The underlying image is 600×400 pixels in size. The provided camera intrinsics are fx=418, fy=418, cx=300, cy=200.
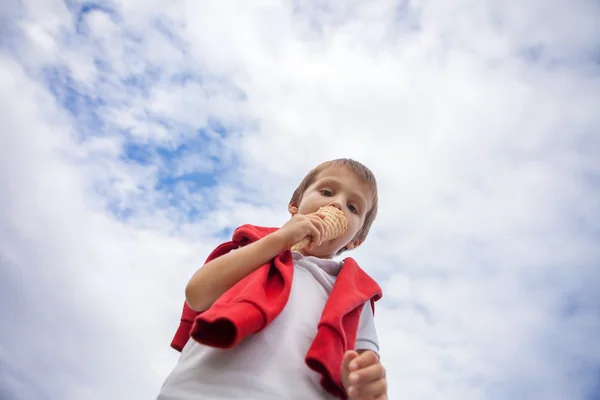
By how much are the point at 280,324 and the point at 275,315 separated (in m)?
0.13

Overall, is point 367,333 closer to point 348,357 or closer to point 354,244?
point 348,357

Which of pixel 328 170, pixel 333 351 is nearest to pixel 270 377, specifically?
pixel 333 351

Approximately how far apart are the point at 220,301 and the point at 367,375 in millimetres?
799

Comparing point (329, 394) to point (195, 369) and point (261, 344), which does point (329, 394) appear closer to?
point (261, 344)

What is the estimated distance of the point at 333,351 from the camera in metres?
2.01

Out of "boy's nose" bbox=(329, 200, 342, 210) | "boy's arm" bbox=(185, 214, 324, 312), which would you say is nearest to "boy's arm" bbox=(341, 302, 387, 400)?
"boy's arm" bbox=(185, 214, 324, 312)

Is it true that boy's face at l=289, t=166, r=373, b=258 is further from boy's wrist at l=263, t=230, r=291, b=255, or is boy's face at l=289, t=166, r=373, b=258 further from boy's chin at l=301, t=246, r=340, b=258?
boy's wrist at l=263, t=230, r=291, b=255

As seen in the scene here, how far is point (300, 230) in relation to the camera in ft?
8.10

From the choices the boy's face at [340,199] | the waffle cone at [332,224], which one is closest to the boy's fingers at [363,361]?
the waffle cone at [332,224]

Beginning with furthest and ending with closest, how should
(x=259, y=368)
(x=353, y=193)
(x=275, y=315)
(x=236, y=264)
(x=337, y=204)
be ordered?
(x=353, y=193)
(x=337, y=204)
(x=236, y=264)
(x=275, y=315)
(x=259, y=368)

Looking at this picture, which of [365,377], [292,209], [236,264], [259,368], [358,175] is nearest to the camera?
[365,377]

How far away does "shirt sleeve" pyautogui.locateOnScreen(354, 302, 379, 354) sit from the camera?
100 inches

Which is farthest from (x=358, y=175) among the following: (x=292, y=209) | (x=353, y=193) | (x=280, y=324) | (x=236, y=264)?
(x=280, y=324)

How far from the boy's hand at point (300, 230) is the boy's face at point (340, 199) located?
1.53ft
